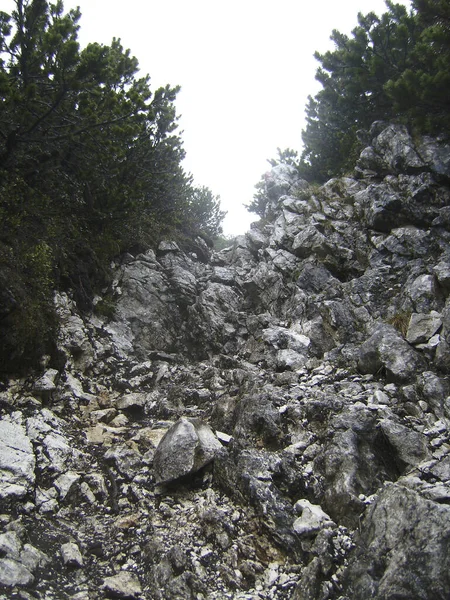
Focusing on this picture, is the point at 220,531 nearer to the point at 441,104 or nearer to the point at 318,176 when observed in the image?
the point at 441,104

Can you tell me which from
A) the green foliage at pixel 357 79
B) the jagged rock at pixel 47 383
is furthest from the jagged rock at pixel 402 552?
the green foliage at pixel 357 79

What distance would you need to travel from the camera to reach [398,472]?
5871 millimetres

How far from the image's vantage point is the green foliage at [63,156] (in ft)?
28.7

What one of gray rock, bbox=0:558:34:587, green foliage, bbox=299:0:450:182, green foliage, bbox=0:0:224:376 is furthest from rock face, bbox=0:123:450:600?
green foliage, bbox=299:0:450:182

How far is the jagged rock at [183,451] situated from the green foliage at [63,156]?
3989 millimetres

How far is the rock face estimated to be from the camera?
438 cm

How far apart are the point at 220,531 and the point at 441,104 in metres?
16.2

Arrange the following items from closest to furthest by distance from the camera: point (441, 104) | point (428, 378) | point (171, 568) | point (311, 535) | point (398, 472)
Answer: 1. point (171, 568)
2. point (311, 535)
3. point (398, 472)
4. point (428, 378)
5. point (441, 104)

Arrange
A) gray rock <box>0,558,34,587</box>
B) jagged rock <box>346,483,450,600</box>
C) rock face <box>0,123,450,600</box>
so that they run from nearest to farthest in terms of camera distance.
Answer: jagged rock <box>346,483,450,600</box>, gray rock <box>0,558,34,587</box>, rock face <box>0,123,450,600</box>

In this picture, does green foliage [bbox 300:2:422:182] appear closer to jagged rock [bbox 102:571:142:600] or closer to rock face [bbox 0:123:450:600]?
rock face [bbox 0:123:450:600]

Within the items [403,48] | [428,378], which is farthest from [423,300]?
[403,48]

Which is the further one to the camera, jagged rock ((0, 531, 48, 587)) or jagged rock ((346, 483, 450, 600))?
jagged rock ((0, 531, 48, 587))

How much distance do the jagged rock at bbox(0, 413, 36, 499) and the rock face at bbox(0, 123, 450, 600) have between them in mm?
33

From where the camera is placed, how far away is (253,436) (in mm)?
7332
